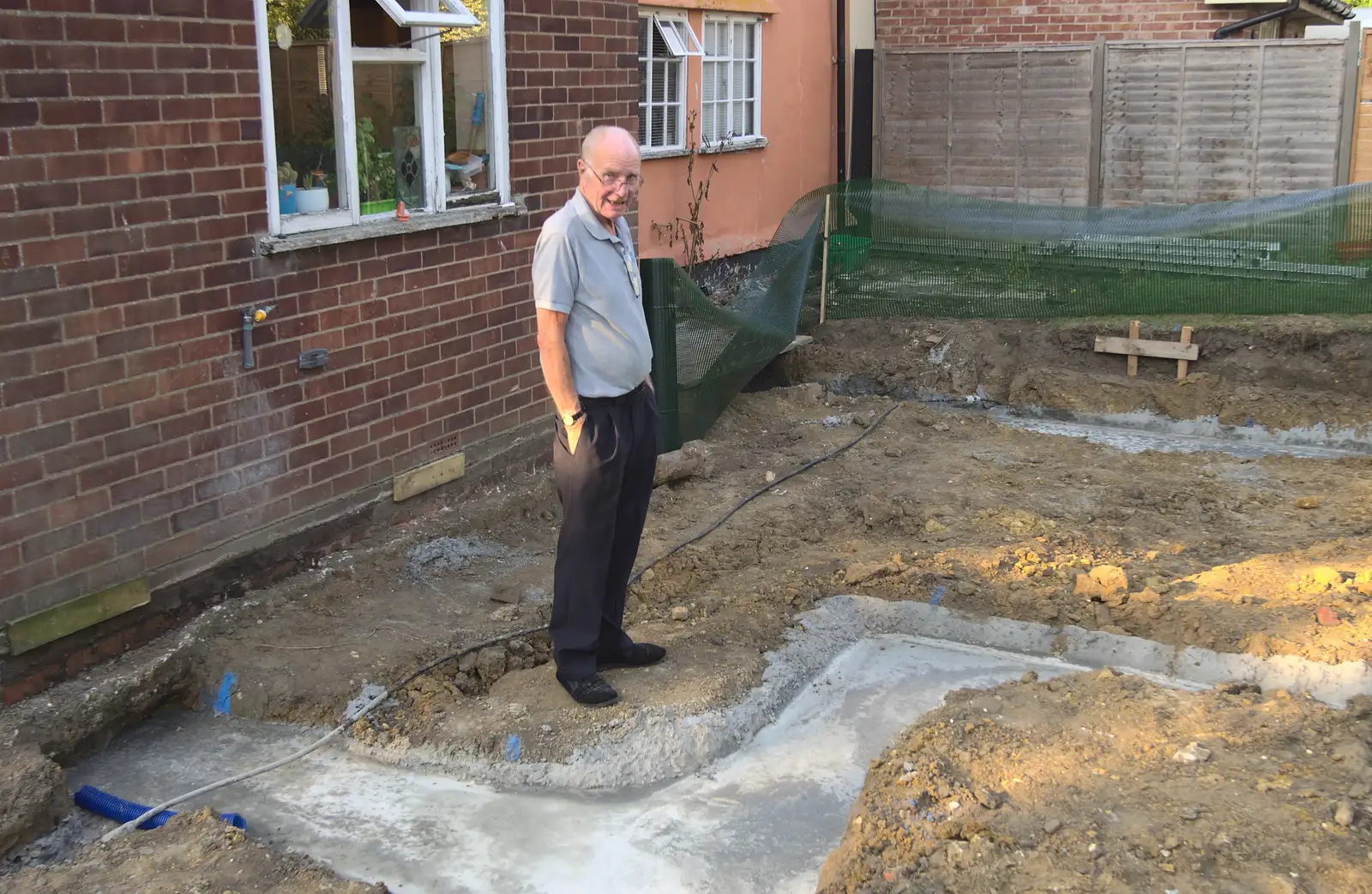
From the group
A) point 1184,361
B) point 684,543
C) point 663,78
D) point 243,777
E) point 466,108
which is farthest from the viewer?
point 663,78

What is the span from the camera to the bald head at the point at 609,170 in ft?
14.6

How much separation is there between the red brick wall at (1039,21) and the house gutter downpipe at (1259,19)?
4.4 inches

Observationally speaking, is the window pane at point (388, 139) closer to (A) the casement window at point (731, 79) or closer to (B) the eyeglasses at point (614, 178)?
(B) the eyeglasses at point (614, 178)

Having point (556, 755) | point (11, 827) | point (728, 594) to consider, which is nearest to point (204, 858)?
A: point (11, 827)

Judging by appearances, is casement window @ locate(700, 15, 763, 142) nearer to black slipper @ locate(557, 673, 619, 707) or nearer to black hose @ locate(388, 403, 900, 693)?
black hose @ locate(388, 403, 900, 693)

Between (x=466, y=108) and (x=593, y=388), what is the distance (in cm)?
292

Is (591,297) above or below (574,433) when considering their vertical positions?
above

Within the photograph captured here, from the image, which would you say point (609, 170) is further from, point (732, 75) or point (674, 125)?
point (732, 75)

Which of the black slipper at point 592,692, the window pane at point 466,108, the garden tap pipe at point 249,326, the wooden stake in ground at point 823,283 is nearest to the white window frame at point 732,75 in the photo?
the wooden stake in ground at point 823,283

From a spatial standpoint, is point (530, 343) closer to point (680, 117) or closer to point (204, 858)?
point (204, 858)

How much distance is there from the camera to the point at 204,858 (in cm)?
373

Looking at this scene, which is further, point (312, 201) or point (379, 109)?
point (379, 109)

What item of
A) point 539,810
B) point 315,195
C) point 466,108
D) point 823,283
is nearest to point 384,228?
point 315,195

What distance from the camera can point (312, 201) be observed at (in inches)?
230
